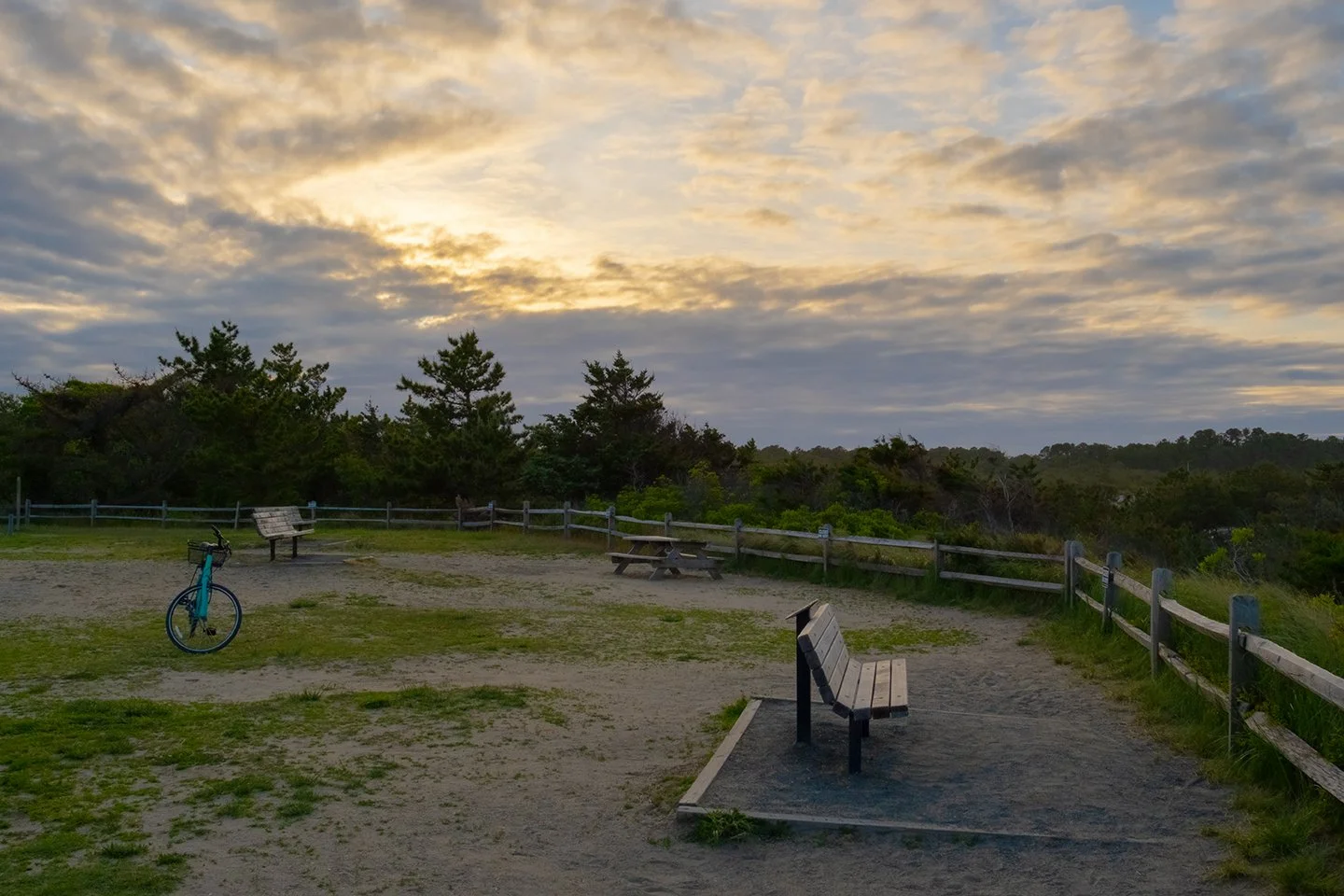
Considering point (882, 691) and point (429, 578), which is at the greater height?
point (882, 691)

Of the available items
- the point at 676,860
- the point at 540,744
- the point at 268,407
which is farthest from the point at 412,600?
the point at 268,407

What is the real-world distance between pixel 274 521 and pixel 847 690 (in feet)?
53.9

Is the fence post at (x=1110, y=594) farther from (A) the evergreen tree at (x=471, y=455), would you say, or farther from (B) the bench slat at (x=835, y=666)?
(A) the evergreen tree at (x=471, y=455)

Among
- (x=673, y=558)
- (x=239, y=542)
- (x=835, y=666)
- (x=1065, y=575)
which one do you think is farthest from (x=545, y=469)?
(x=835, y=666)

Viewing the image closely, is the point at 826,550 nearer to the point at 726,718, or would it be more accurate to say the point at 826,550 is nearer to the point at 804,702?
the point at 726,718

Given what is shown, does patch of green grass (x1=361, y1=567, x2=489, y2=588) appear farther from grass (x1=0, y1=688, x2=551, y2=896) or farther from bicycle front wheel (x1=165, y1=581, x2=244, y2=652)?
grass (x1=0, y1=688, x2=551, y2=896)

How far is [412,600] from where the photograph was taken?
49.0 ft

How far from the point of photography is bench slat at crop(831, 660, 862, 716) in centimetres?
614

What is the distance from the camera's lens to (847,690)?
262 inches

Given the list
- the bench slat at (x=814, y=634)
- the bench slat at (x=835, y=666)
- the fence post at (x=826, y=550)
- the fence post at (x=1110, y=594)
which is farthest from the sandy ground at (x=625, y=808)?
the fence post at (x=826, y=550)

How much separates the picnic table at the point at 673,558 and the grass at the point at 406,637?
4.10m

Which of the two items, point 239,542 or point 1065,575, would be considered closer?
point 1065,575

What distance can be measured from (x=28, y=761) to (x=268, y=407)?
32.3 meters

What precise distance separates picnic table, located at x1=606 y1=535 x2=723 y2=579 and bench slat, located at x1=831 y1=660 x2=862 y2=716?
10.7m
